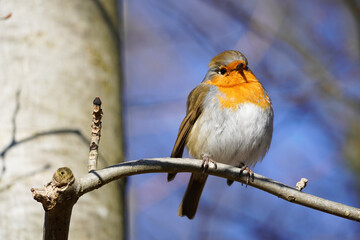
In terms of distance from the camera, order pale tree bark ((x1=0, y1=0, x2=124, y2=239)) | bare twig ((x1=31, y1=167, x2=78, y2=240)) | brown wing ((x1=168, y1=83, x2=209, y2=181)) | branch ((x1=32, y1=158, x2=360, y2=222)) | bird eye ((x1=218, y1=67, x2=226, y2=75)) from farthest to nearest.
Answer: bird eye ((x1=218, y1=67, x2=226, y2=75)), brown wing ((x1=168, y1=83, x2=209, y2=181)), pale tree bark ((x1=0, y1=0, x2=124, y2=239)), branch ((x1=32, y1=158, x2=360, y2=222)), bare twig ((x1=31, y1=167, x2=78, y2=240))

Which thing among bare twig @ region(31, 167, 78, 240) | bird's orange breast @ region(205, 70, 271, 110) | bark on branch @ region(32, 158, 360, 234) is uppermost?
bird's orange breast @ region(205, 70, 271, 110)

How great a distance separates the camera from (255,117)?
328cm

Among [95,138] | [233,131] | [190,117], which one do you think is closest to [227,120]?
[233,131]

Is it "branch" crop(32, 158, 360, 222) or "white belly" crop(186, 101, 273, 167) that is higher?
"white belly" crop(186, 101, 273, 167)

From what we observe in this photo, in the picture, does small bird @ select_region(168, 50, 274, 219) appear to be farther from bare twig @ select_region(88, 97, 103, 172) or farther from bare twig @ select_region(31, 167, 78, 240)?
bare twig @ select_region(31, 167, 78, 240)

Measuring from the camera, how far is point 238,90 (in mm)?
3389

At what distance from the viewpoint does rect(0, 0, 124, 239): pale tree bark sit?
7.50 ft

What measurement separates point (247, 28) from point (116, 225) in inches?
126

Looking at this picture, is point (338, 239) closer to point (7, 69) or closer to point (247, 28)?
point (247, 28)

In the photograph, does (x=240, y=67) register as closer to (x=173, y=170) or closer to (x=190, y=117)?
(x=190, y=117)

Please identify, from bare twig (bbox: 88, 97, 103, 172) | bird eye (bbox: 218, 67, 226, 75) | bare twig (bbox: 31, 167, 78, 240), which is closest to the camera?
bare twig (bbox: 31, 167, 78, 240)

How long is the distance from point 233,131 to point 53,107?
1.31 meters

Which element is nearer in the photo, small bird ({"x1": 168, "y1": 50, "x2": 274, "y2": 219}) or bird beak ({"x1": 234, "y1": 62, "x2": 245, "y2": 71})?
small bird ({"x1": 168, "y1": 50, "x2": 274, "y2": 219})

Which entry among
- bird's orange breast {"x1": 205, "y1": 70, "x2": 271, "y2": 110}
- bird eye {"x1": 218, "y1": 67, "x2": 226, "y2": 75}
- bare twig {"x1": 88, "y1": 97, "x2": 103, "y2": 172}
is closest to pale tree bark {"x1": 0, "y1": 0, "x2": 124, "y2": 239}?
bare twig {"x1": 88, "y1": 97, "x2": 103, "y2": 172}
